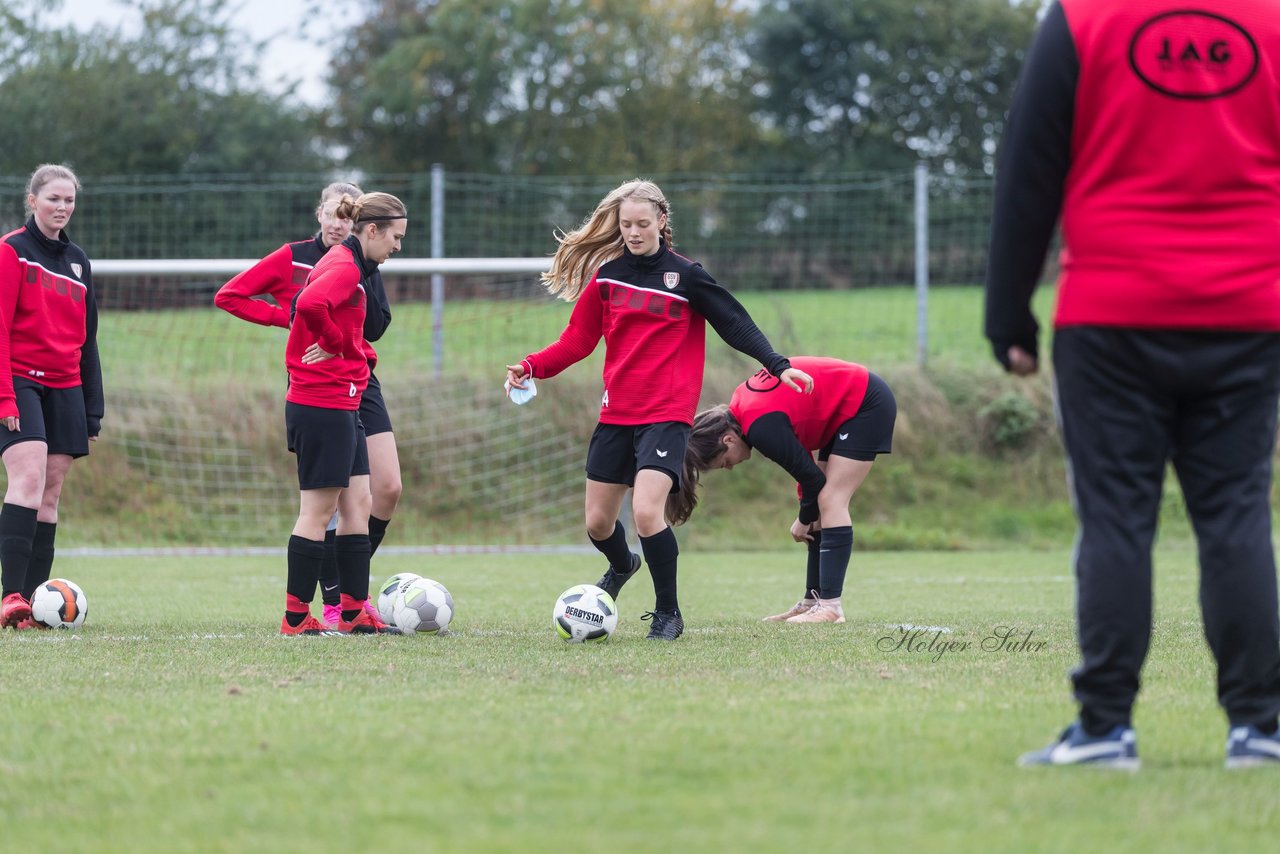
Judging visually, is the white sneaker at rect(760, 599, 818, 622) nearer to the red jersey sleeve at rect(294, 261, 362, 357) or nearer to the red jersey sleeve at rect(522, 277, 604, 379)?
the red jersey sleeve at rect(522, 277, 604, 379)

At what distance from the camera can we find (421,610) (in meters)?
6.25

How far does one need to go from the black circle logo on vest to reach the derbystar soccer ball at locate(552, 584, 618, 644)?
11.1ft

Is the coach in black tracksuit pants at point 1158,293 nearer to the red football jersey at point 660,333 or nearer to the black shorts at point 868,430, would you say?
the red football jersey at point 660,333

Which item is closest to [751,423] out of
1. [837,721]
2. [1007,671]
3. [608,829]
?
[1007,671]

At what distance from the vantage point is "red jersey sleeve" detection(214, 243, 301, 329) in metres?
6.93

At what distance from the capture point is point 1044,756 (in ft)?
10.8

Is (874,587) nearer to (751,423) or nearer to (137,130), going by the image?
(751,423)

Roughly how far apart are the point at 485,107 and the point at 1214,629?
30031 millimetres

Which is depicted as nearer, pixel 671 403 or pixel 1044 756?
pixel 1044 756

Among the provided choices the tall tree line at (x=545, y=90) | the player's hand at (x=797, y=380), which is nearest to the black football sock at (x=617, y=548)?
the player's hand at (x=797, y=380)

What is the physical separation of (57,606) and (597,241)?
2864mm

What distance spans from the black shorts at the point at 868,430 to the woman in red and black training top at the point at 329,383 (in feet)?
7.98

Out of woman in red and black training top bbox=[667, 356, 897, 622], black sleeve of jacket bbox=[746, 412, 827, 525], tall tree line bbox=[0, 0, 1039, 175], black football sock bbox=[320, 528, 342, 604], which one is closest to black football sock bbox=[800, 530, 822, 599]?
woman in red and black training top bbox=[667, 356, 897, 622]

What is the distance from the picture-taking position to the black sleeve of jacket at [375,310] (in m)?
6.55
